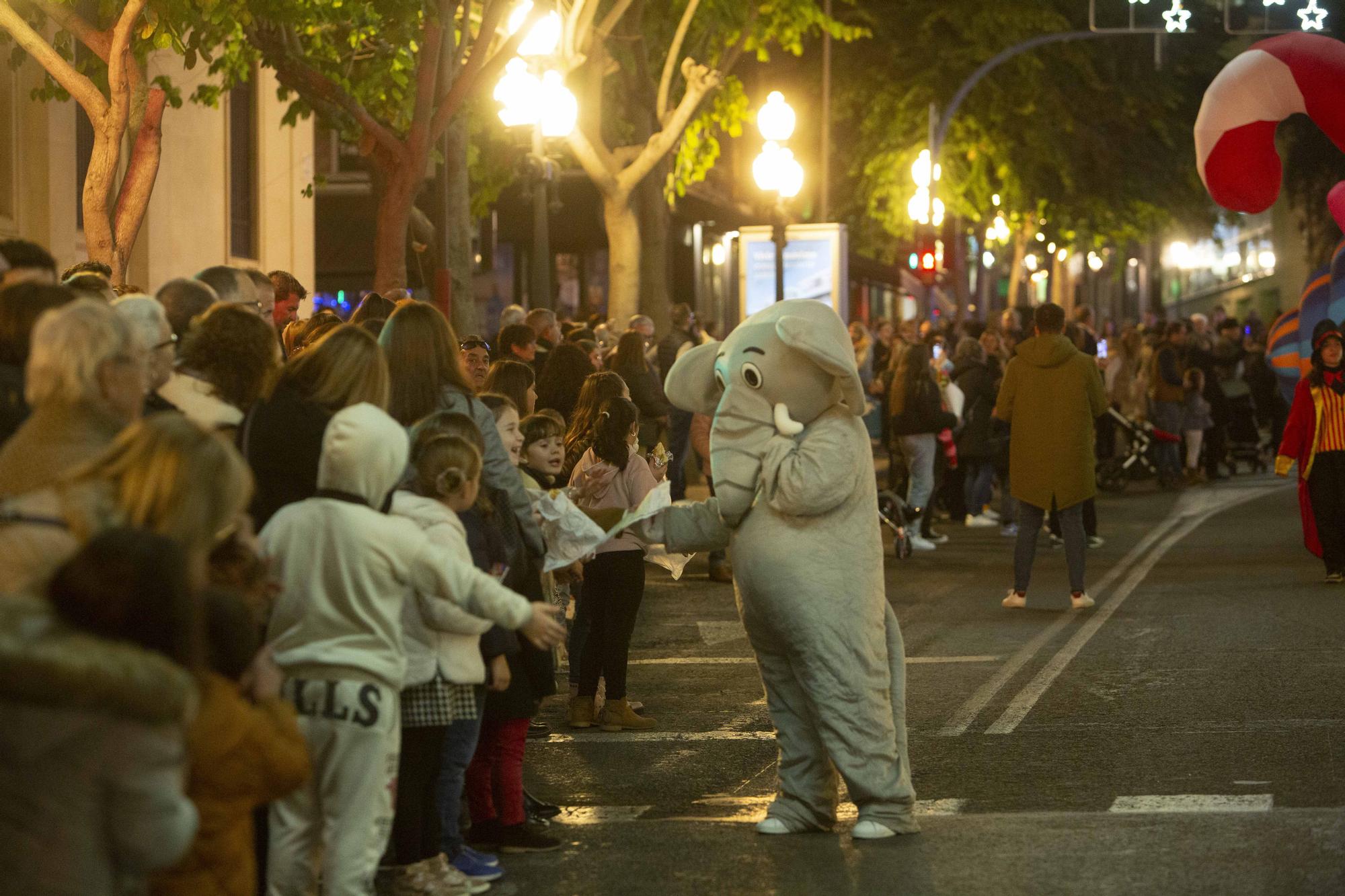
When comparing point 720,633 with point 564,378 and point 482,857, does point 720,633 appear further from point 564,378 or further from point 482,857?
point 482,857

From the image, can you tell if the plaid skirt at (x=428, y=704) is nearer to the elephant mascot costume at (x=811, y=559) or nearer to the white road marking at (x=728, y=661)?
the elephant mascot costume at (x=811, y=559)

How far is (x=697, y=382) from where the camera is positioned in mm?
7586

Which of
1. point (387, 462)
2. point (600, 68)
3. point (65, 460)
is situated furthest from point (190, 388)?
point (600, 68)

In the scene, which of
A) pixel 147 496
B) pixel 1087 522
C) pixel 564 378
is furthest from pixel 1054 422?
pixel 147 496

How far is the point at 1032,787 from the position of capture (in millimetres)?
7980

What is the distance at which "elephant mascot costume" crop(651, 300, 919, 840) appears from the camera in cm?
698

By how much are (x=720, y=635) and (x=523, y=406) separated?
3.44m

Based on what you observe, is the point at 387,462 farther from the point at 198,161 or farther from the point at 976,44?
the point at 976,44

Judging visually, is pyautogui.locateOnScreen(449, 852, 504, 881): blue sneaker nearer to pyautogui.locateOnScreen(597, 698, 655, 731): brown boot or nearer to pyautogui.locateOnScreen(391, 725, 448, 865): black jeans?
pyautogui.locateOnScreen(391, 725, 448, 865): black jeans

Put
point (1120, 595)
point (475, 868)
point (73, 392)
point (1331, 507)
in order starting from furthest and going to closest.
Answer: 1. point (1331, 507)
2. point (1120, 595)
3. point (475, 868)
4. point (73, 392)

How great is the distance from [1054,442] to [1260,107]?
426cm

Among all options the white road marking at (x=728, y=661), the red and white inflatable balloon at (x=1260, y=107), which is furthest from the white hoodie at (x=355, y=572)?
the red and white inflatable balloon at (x=1260, y=107)

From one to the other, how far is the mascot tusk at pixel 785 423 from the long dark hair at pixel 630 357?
750cm

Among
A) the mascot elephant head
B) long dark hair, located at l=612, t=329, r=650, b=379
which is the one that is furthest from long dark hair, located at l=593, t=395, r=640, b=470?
long dark hair, located at l=612, t=329, r=650, b=379
